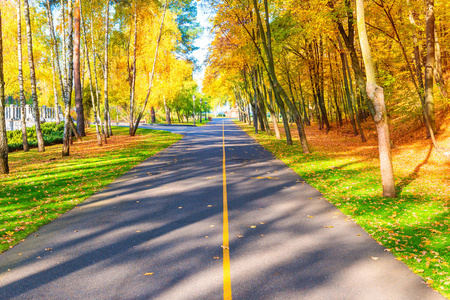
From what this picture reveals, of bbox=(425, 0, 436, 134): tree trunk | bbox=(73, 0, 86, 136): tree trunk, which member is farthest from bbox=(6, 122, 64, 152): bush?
bbox=(425, 0, 436, 134): tree trunk

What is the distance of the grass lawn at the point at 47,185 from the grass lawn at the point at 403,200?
23.2ft

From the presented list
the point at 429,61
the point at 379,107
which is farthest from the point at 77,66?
the point at 379,107

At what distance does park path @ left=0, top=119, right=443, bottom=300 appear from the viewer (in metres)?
4.45

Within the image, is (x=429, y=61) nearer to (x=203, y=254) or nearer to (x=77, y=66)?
(x=203, y=254)

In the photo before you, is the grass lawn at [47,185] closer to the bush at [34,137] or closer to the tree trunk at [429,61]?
the bush at [34,137]

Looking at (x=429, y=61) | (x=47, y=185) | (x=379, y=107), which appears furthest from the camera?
(x=429, y=61)

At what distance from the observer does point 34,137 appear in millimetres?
27938

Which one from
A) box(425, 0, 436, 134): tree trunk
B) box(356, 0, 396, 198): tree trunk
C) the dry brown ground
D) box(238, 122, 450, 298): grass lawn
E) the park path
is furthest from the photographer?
box(425, 0, 436, 134): tree trunk

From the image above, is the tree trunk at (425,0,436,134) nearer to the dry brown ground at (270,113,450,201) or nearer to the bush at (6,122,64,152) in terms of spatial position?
the dry brown ground at (270,113,450,201)

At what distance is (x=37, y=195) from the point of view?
9.91m

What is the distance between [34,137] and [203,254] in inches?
1084

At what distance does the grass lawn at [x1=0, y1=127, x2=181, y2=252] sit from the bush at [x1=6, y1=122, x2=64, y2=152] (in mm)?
6648

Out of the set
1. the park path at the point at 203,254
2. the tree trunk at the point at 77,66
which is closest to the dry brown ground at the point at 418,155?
the park path at the point at 203,254

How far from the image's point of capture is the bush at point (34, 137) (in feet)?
77.5
